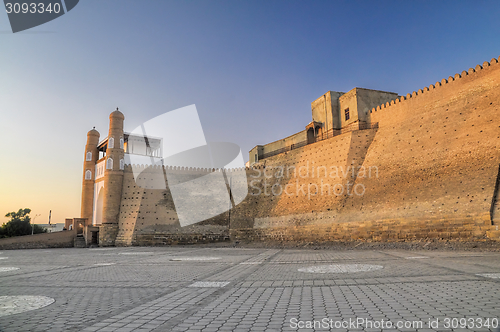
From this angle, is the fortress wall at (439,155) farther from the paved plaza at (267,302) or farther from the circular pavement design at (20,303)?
the circular pavement design at (20,303)

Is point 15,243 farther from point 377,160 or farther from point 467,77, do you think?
point 467,77

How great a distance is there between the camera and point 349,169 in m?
19.2

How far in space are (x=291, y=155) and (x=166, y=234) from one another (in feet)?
36.8

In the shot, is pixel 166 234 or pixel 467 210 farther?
pixel 166 234

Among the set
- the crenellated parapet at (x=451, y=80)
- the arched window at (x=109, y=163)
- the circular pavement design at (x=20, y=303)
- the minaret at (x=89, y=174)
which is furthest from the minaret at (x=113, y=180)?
the circular pavement design at (x=20, y=303)

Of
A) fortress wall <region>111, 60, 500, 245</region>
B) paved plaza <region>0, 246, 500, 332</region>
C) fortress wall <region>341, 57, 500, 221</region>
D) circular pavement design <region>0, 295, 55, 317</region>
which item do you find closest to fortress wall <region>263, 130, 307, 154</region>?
fortress wall <region>111, 60, 500, 245</region>

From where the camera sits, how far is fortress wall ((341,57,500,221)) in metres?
12.7

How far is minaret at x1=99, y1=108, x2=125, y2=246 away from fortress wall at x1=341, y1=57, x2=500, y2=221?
16782 mm

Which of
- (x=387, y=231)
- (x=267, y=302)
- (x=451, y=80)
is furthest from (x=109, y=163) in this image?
(x=267, y=302)

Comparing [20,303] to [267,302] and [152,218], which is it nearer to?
[267,302]

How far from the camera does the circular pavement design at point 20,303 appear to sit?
3.75m

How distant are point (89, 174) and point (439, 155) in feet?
87.1

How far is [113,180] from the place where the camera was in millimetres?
24469

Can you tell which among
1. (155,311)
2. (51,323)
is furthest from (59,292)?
(155,311)
